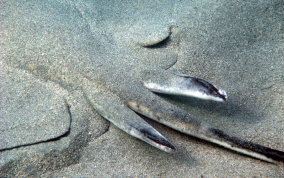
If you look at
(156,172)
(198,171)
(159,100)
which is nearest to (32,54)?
(159,100)

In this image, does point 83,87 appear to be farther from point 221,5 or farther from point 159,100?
point 221,5

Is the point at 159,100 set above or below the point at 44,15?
below

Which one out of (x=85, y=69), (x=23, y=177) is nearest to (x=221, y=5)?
(x=85, y=69)

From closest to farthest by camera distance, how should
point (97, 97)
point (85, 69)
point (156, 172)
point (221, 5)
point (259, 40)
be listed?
point (156, 172) → point (97, 97) → point (85, 69) → point (259, 40) → point (221, 5)

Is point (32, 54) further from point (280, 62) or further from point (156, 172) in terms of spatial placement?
point (280, 62)

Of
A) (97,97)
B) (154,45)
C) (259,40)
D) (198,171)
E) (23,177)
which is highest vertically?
(259,40)

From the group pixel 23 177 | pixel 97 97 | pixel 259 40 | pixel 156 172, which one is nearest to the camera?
pixel 23 177

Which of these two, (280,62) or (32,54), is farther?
(280,62)
